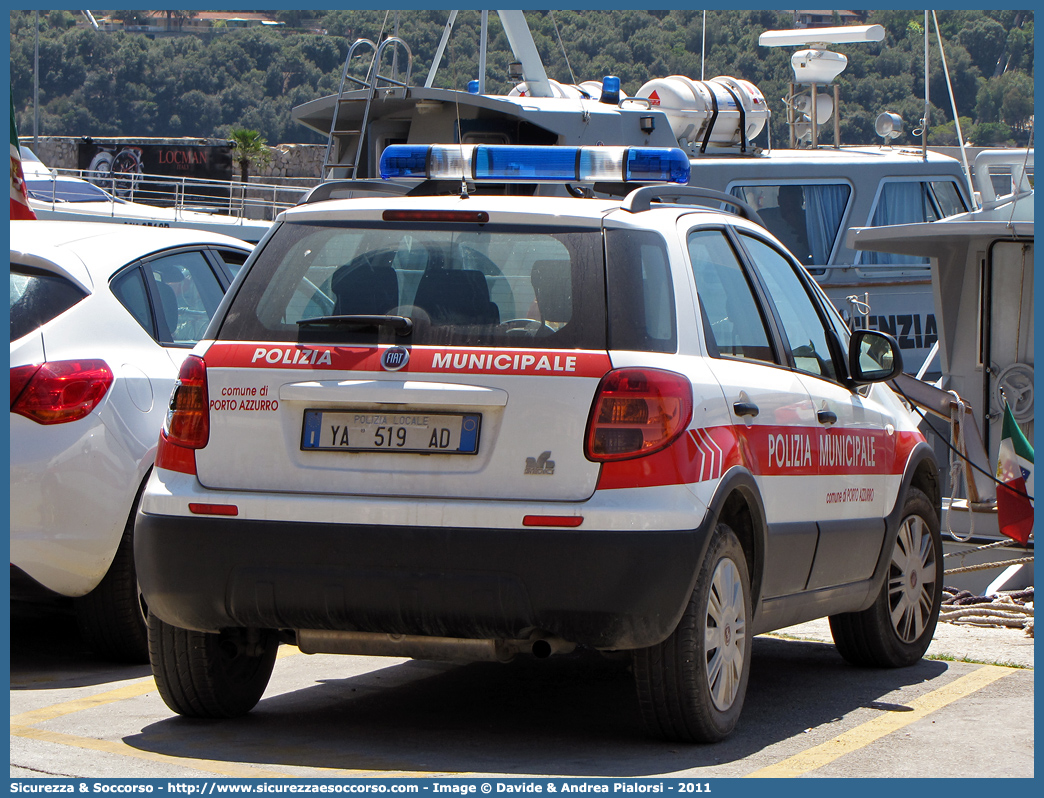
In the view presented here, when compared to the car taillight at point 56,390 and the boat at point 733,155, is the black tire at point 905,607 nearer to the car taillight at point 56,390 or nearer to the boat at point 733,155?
the car taillight at point 56,390

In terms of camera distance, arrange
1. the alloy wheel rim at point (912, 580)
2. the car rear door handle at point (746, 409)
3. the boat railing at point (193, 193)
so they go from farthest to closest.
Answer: the boat railing at point (193, 193) → the alloy wheel rim at point (912, 580) → the car rear door handle at point (746, 409)

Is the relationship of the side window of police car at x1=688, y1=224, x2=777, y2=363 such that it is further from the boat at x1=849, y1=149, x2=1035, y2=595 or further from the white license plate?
the boat at x1=849, y1=149, x2=1035, y2=595

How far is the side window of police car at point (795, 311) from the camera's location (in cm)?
553

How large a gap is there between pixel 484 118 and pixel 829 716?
11.0 m

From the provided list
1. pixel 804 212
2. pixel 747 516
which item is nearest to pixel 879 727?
pixel 747 516

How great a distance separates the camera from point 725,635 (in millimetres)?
4742

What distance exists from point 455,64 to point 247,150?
56.1 ft

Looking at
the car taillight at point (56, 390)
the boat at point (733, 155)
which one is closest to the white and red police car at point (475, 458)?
the car taillight at point (56, 390)

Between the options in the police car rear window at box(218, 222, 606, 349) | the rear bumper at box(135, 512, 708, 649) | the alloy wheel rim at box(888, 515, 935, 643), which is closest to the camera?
the rear bumper at box(135, 512, 708, 649)

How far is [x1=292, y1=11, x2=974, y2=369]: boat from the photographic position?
15211 mm

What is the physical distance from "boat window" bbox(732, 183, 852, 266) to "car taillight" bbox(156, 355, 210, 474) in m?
11.1

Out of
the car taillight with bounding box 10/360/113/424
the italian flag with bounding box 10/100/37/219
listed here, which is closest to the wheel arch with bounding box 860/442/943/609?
the car taillight with bounding box 10/360/113/424

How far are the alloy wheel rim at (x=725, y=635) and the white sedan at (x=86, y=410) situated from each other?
2429 millimetres

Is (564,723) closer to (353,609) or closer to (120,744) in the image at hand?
(353,609)
